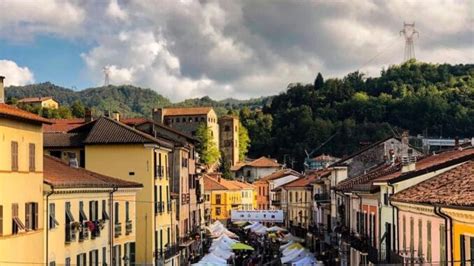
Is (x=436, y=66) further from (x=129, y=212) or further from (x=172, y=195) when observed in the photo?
(x=129, y=212)

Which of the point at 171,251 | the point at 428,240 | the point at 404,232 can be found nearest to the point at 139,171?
the point at 171,251

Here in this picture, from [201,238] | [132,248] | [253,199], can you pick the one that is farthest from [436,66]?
[132,248]

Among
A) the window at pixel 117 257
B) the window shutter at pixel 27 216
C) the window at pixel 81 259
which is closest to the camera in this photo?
the window shutter at pixel 27 216

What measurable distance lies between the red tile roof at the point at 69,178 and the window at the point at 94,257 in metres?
3.20

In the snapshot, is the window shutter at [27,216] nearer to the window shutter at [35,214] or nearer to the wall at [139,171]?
the window shutter at [35,214]

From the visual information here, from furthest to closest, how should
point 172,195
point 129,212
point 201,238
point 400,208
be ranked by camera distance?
point 201,238
point 172,195
point 129,212
point 400,208

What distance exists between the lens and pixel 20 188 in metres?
30.4

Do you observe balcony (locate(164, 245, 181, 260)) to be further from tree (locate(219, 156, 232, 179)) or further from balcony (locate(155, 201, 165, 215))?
tree (locate(219, 156, 232, 179))

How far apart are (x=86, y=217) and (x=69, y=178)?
9.30ft

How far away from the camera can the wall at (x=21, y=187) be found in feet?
94.7

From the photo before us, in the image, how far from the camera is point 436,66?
7579 inches

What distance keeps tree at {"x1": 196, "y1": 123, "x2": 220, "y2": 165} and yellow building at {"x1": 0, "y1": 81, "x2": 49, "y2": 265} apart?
461 feet

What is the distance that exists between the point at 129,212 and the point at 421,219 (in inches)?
890

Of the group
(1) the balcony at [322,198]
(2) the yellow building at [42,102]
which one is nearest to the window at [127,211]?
(1) the balcony at [322,198]
